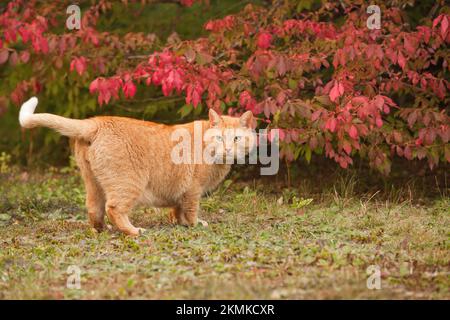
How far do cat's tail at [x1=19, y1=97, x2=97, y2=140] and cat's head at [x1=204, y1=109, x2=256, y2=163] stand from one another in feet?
3.54

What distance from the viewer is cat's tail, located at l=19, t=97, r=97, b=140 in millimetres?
5625

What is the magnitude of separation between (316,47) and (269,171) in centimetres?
214

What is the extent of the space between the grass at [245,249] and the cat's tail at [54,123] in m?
0.86

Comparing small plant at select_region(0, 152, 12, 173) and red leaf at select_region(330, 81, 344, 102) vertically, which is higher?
red leaf at select_region(330, 81, 344, 102)

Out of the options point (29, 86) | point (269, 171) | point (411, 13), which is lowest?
point (269, 171)

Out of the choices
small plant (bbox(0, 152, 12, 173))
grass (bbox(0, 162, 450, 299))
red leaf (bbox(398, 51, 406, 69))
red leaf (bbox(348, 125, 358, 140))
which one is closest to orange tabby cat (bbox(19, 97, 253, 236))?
grass (bbox(0, 162, 450, 299))

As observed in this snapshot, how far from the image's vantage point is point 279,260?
484 centimetres

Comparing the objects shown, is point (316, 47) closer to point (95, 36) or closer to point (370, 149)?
point (370, 149)

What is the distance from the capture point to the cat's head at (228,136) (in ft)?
20.4

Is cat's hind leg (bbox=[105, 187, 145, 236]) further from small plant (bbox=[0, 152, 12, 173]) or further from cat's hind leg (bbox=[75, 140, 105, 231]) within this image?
small plant (bbox=[0, 152, 12, 173])

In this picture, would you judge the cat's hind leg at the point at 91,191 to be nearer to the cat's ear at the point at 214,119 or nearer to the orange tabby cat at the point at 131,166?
the orange tabby cat at the point at 131,166

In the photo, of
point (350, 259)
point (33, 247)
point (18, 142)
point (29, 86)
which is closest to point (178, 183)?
point (33, 247)
